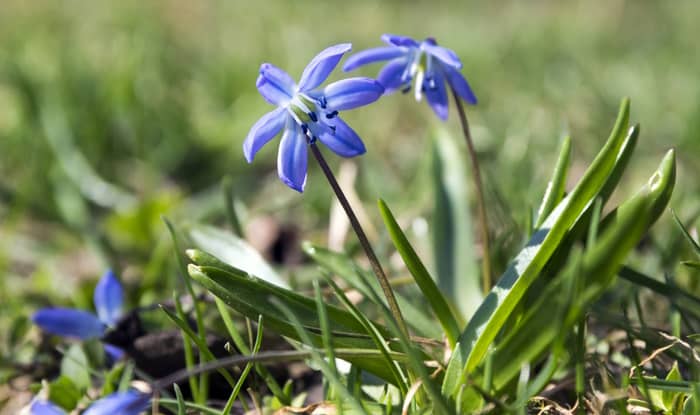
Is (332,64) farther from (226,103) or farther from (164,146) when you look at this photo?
(226,103)

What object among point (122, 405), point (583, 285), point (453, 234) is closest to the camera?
A: point (583, 285)

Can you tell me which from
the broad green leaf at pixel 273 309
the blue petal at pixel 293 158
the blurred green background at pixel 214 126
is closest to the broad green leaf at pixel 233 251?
the blurred green background at pixel 214 126

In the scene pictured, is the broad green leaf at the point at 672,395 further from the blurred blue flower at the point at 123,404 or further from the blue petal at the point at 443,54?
the blurred blue flower at the point at 123,404

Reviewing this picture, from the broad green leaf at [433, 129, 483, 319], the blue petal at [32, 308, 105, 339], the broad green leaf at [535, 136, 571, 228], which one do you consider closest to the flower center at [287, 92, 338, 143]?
the broad green leaf at [535, 136, 571, 228]

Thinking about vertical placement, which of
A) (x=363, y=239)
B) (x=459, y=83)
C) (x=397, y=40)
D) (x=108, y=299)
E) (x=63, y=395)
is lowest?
(x=63, y=395)

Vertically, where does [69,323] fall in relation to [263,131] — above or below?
below

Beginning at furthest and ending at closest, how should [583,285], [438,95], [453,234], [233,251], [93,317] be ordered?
1. [453,234]
2. [233,251]
3. [93,317]
4. [438,95]
5. [583,285]

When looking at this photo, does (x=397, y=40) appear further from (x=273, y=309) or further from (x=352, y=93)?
(x=273, y=309)

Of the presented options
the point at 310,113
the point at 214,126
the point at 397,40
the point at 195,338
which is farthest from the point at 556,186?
the point at 214,126
